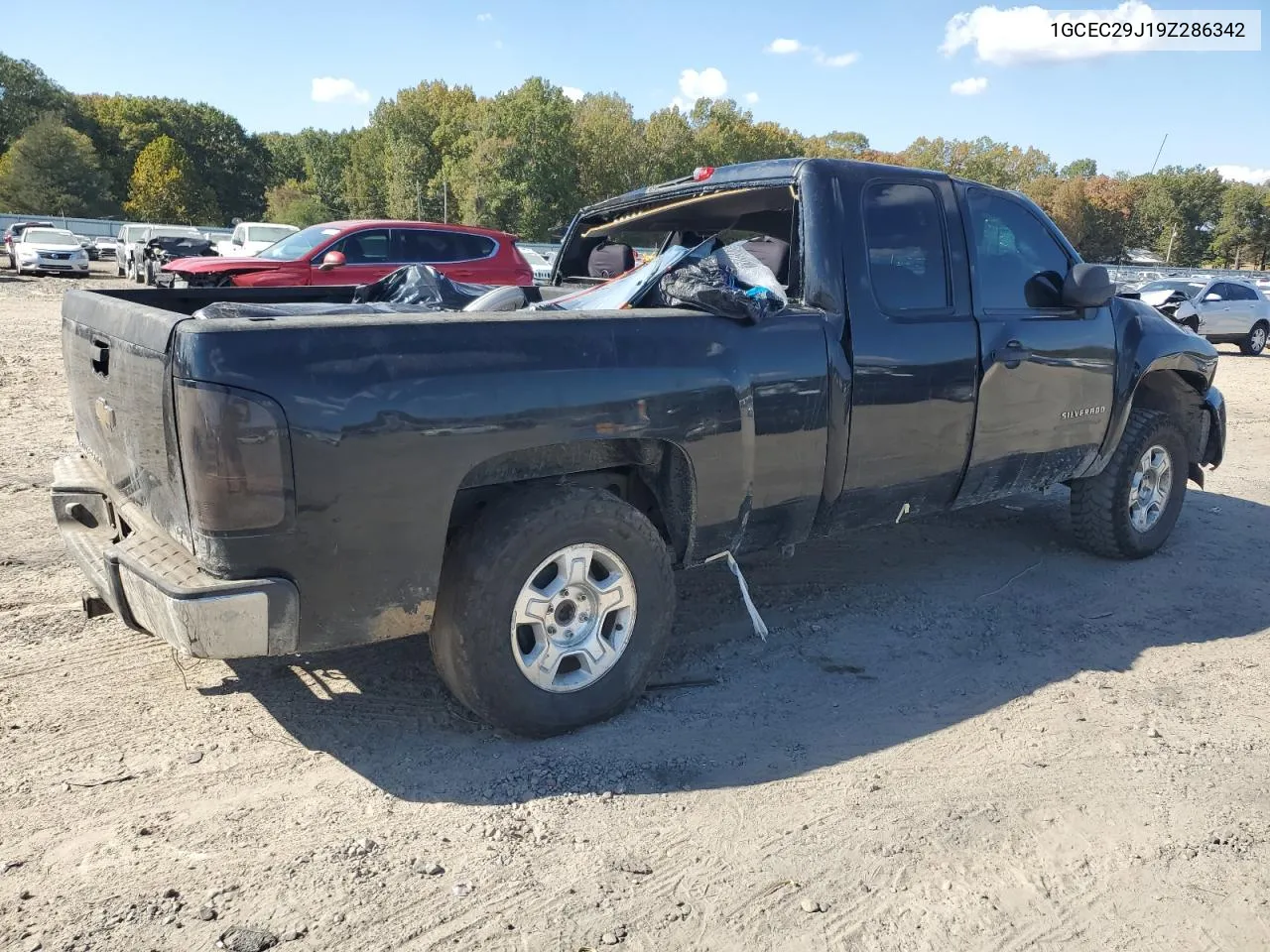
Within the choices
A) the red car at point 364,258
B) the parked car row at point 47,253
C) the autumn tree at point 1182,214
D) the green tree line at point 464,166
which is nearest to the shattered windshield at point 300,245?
the red car at point 364,258

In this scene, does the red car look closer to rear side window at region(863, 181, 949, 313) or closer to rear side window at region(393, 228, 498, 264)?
rear side window at region(393, 228, 498, 264)

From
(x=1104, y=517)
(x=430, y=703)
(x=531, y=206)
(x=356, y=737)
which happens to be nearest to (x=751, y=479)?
(x=430, y=703)

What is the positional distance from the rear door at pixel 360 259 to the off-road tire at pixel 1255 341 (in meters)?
18.9

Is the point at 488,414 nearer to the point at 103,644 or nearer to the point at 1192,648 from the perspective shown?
the point at 103,644

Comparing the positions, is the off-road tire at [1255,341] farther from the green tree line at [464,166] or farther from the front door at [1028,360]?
the green tree line at [464,166]

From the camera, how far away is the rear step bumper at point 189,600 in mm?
2738

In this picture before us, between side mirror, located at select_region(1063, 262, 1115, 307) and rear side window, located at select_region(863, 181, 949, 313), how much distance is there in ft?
2.73

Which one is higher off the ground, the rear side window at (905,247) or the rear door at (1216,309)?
the rear side window at (905,247)

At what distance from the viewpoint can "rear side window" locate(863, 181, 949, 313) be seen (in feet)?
14.0

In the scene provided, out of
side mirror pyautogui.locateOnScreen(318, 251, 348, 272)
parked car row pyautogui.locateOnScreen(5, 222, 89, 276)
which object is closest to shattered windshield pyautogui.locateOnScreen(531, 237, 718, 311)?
side mirror pyautogui.locateOnScreen(318, 251, 348, 272)

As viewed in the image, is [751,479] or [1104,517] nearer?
[751,479]

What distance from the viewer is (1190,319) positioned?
65.2 ft

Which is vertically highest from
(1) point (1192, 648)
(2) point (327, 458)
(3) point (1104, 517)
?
(2) point (327, 458)

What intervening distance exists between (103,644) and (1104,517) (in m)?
5.22
